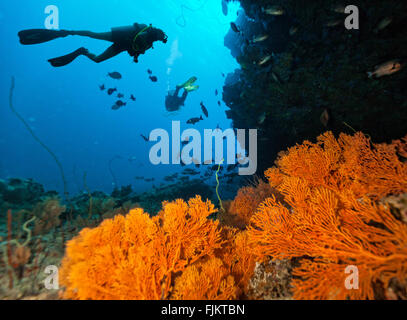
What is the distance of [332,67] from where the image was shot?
5652 mm

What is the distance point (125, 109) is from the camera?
112 metres

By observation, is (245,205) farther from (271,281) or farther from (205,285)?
(205,285)

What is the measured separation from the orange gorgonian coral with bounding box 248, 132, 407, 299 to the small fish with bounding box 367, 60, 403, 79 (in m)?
1.51

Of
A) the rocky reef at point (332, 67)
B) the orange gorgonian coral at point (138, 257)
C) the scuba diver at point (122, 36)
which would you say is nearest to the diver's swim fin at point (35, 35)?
the scuba diver at point (122, 36)

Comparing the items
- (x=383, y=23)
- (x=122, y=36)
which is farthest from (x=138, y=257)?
(x=383, y=23)

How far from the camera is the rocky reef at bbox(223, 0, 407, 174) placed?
4684 mm

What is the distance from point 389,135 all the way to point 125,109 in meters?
125

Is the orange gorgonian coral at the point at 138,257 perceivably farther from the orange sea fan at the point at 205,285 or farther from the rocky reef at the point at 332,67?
the rocky reef at the point at 332,67

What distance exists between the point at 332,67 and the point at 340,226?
A: 598 cm

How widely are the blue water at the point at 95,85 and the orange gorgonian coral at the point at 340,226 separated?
6097 centimetres

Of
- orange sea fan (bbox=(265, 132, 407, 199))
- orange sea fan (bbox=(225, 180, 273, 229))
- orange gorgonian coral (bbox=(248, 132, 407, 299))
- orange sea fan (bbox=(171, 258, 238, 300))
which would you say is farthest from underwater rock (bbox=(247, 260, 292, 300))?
orange sea fan (bbox=(225, 180, 273, 229))

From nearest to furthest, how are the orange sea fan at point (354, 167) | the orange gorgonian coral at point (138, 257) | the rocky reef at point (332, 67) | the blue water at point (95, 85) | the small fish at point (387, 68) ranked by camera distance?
1. the orange gorgonian coral at point (138, 257)
2. the orange sea fan at point (354, 167)
3. the small fish at point (387, 68)
4. the rocky reef at point (332, 67)
5. the blue water at point (95, 85)

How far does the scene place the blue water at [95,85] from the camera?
69.0 metres
